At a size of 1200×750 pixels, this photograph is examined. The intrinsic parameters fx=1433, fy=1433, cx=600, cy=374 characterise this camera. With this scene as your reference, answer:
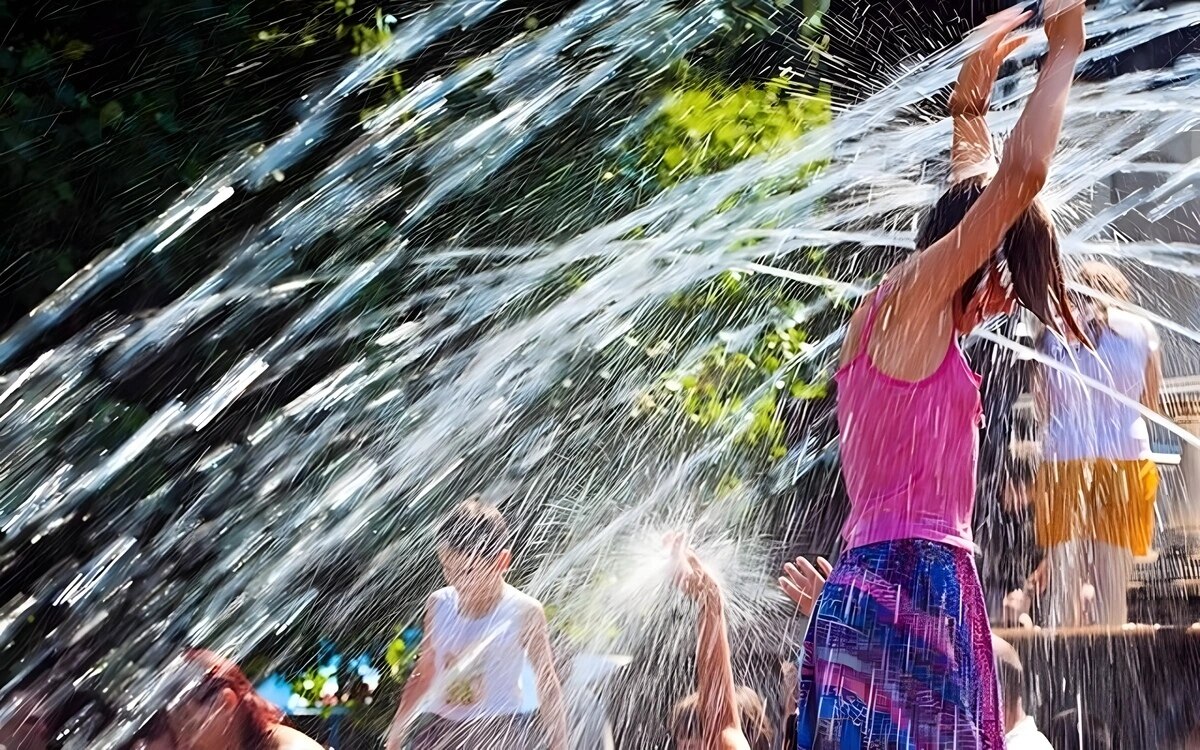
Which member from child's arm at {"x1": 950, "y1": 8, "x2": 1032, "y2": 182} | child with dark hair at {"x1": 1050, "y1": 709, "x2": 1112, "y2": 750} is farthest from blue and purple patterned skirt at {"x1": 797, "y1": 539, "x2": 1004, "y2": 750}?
child with dark hair at {"x1": 1050, "y1": 709, "x2": 1112, "y2": 750}

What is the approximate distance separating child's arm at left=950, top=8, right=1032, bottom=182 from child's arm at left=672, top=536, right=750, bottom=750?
1141 millimetres

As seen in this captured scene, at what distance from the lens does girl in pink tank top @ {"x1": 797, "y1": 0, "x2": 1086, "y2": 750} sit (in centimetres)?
229

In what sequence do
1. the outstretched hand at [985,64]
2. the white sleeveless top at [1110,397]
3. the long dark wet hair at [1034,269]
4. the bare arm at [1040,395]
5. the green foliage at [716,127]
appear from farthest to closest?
the green foliage at [716,127] → the bare arm at [1040,395] → the white sleeveless top at [1110,397] → the outstretched hand at [985,64] → the long dark wet hair at [1034,269]

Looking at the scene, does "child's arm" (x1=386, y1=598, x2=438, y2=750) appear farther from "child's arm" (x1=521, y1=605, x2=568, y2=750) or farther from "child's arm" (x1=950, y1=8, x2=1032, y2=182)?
"child's arm" (x1=950, y1=8, x2=1032, y2=182)

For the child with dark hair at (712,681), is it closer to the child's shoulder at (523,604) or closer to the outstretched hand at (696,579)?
the outstretched hand at (696,579)

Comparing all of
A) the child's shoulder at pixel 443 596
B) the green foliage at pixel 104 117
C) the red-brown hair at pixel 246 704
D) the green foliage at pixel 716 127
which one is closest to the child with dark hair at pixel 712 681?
the child's shoulder at pixel 443 596

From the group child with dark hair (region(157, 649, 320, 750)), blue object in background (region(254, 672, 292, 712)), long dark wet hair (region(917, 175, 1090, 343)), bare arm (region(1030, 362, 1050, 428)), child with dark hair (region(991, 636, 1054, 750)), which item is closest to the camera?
long dark wet hair (region(917, 175, 1090, 343))

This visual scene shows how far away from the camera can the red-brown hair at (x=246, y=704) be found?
11.6 feet

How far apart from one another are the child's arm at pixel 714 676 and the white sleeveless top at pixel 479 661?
0.66 meters

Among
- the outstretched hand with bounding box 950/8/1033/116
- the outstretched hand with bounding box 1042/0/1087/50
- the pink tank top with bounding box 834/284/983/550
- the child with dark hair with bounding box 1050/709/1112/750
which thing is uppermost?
the outstretched hand with bounding box 1042/0/1087/50

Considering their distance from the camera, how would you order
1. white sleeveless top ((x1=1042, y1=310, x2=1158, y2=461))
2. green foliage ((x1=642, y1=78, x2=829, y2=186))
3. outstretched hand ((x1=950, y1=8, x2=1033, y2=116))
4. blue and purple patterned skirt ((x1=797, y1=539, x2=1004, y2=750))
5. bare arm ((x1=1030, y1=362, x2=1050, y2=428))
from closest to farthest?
blue and purple patterned skirt ((x1=797, y1=539, x2=1004, y2=750)), outstretched hand ((x1=950, y1=8, x2=1033, y2=116)), white sleeveless top ((x1=1042, y1=310, x2=1158, y2=461)), bare arm ((x1=1030, y1=362, x2=1050, y2=428)), green foliage ((x1=642, y1=78, x2=829, y2=186))

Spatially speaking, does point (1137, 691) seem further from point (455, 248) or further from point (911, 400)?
point (455, 248)

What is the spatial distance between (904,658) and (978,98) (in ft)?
3.67

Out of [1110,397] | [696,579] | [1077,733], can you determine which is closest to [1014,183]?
[696,579]
